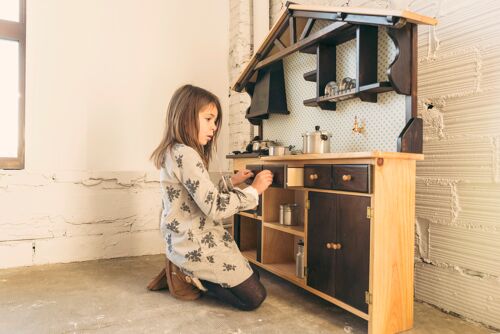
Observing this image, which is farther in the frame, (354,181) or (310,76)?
(310,76)

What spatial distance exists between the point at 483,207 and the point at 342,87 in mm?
877

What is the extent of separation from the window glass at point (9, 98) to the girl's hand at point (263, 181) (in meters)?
1.89

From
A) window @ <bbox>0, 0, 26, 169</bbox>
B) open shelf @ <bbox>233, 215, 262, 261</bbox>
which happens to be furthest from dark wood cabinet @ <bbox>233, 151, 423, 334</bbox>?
window @ <bbox>0, 0, 26, 169</bbox>

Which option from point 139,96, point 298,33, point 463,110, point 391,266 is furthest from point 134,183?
point 463,110

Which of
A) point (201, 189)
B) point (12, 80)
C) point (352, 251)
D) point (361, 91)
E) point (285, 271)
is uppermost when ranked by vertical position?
point (12, 80)

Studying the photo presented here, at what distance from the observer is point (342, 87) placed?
1955 millimetres

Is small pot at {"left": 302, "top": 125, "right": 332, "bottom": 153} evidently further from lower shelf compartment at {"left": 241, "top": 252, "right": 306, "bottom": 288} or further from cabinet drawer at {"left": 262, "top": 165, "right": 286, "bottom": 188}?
lower shelf compartment at {"left": 241, "top": 252, "right": 306, "bottom": 288}

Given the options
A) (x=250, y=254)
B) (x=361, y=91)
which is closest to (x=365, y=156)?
(x=361, y=91)

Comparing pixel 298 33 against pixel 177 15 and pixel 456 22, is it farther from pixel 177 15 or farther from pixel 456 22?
pixel 177 15

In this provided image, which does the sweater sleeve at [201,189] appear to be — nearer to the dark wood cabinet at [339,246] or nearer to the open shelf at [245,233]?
the dark wood cabinet at [339,246]

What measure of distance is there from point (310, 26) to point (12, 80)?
7.17ft

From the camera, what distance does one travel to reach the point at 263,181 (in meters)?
2.01

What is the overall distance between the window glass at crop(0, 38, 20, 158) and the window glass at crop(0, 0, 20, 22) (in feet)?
0.61

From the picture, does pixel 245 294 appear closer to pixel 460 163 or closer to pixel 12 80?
pixel 460 163
